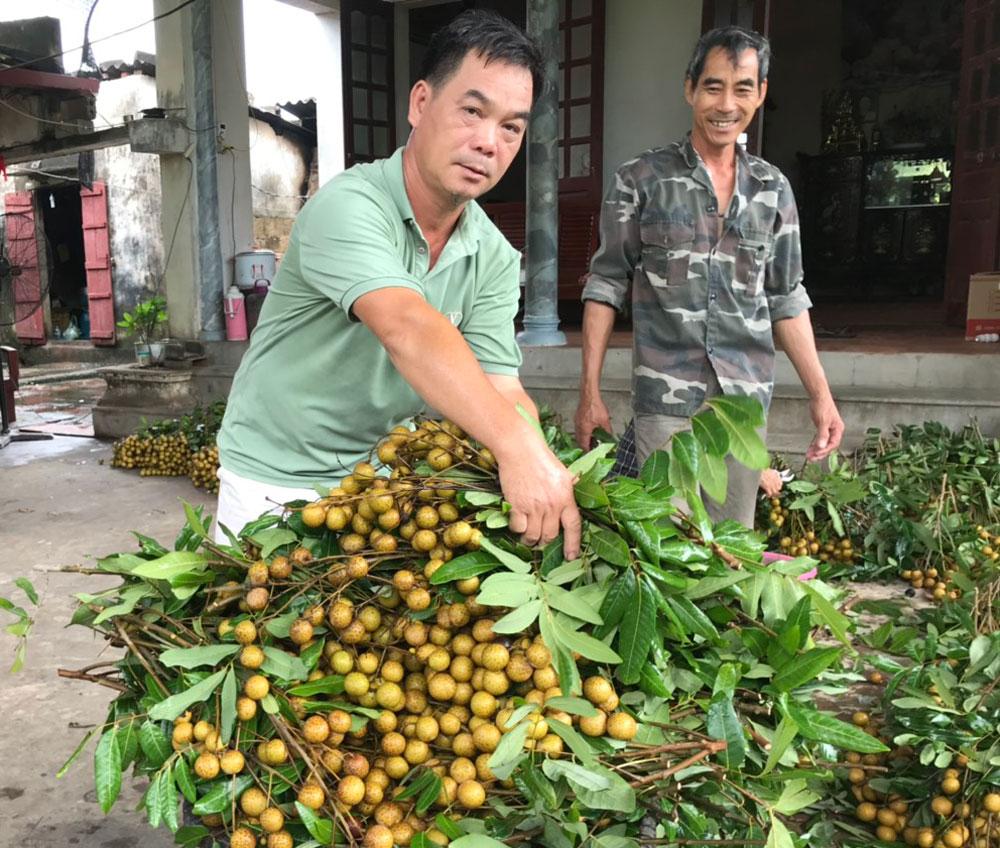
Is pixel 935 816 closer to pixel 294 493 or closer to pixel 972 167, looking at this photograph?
pixel 294 493

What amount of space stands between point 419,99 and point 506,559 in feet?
2.99

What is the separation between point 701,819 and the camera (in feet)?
3.52

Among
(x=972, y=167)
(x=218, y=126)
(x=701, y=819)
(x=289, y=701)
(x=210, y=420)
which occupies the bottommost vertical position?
(x=210, y=420)

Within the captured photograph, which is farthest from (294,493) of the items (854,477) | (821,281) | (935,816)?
(821,281)

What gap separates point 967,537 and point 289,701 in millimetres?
3180

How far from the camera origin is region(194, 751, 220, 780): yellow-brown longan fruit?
1060mm

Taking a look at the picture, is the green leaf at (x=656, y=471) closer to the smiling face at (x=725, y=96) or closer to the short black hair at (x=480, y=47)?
the short black hair at (x=480, y=47)

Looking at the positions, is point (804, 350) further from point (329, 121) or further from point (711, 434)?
point (329, 121)

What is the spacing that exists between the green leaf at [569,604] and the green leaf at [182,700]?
44 cm

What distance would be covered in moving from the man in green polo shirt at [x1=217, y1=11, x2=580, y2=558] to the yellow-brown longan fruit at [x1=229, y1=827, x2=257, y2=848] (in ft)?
1.64

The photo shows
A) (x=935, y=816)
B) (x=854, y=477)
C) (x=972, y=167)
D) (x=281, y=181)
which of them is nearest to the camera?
(x=935, y=816)

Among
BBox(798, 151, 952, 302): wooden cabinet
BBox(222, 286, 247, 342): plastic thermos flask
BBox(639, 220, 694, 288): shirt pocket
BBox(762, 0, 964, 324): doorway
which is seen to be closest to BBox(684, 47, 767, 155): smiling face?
BBox(639, 220, 694, 288): shirt pocket

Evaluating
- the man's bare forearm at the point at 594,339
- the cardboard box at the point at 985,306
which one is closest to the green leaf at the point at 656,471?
the man's bare forearm at the point at 594,339

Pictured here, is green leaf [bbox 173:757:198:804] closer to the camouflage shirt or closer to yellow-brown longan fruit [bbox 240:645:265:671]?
yellow-brown longan fruit [bbox 240:645:265:671]
